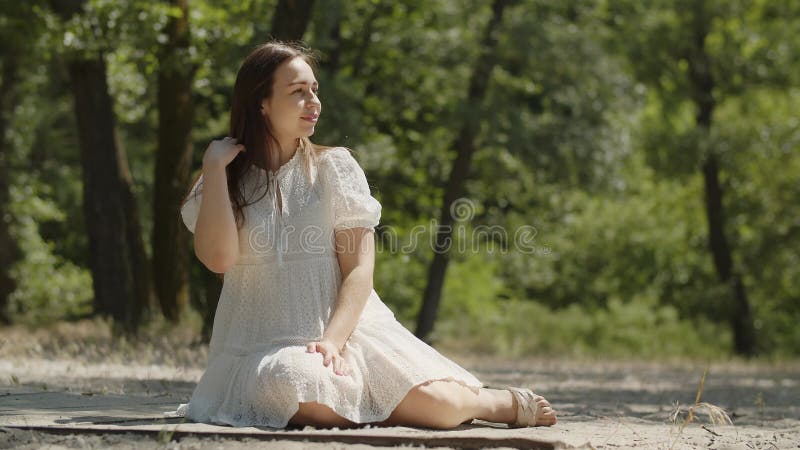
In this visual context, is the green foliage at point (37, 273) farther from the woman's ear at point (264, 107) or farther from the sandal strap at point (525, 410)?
the sandal strap at point (525, 410)

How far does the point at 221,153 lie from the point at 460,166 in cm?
1181

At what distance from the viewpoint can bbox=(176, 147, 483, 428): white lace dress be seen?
4398mm

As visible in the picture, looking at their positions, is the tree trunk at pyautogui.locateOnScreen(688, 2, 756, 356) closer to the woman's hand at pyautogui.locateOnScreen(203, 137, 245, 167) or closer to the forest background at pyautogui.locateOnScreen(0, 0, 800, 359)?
the forest background at pyautogui.locateOnScreen(0, 0, 800, 359)

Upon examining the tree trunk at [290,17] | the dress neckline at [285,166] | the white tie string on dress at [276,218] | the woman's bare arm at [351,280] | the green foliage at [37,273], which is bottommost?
the green foliage at [37,273]

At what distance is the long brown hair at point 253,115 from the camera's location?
473 centimetres

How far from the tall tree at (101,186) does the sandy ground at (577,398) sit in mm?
1343

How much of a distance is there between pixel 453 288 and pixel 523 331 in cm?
168

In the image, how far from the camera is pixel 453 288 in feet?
73.6

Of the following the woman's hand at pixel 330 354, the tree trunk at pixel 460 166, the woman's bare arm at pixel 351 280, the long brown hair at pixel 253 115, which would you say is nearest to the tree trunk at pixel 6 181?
the tree trunk at pixel 460 166

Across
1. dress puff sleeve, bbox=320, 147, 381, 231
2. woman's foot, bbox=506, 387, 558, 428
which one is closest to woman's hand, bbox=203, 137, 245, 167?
dress puff sleeve, bbox=320, 147, 381, 231

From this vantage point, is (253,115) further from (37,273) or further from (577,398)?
(37,273)

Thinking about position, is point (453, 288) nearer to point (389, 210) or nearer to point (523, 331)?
point (523, 331)

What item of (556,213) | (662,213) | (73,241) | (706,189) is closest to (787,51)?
(706,189)

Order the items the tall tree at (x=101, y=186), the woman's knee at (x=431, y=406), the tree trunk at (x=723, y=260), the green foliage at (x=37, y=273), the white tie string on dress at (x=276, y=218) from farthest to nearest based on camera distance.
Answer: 1. the tree trunk at (x=723, y=260)
2. the green foliage at (x=37, y=273)
3. the tall tree at (x=101, y=186)
4. the white tie string on dress at (x=276, y=218)
5. the woman's knee at (x=431, y=406)
